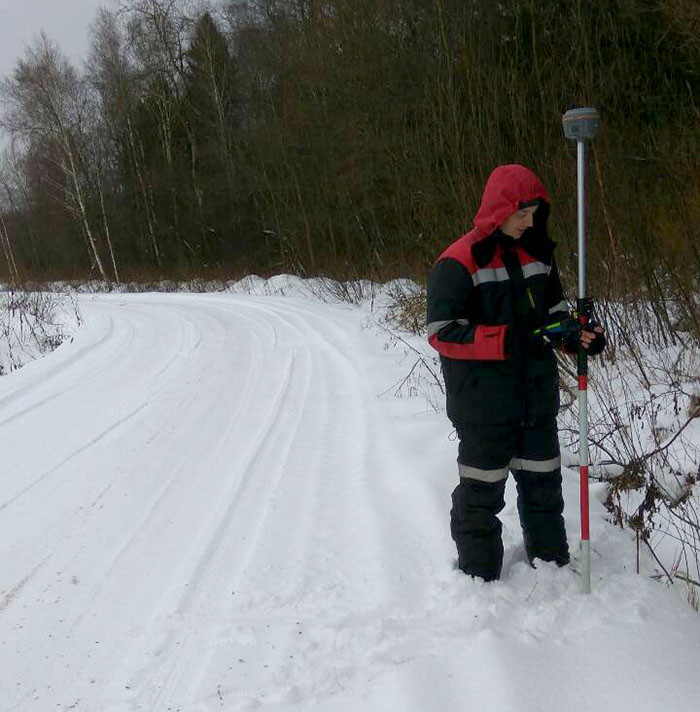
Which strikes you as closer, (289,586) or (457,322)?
(457,322)

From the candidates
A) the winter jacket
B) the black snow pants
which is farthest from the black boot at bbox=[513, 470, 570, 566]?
the winter jacket

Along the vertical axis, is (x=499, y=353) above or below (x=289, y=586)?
above

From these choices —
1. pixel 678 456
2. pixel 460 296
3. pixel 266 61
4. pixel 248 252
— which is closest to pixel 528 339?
pixel 460 296

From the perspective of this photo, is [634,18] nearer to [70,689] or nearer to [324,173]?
[70,689]

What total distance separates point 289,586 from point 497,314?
1665 millimetres

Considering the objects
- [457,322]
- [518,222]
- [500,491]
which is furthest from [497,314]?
[500,491]

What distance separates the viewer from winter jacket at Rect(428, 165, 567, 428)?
289 centimetres

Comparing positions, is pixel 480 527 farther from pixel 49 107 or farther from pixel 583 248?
pixel 49 107

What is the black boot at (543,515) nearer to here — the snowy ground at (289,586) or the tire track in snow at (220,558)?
the snowy ground at (289,586)

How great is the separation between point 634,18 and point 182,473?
8.55 meters

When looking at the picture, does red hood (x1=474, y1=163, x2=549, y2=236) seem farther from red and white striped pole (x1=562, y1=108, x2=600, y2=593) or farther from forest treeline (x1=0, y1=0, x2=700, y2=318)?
forest treeline (x1=0, y1=0, x2=700, y2=318)

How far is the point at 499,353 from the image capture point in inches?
111

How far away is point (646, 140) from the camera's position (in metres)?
7.46

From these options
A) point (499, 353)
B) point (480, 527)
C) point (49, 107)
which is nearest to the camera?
point (499, 353)
